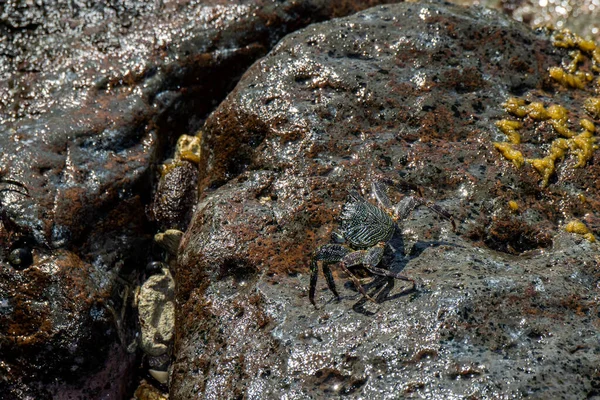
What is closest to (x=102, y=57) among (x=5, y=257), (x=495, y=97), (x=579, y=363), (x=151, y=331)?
(x=5, y=257)

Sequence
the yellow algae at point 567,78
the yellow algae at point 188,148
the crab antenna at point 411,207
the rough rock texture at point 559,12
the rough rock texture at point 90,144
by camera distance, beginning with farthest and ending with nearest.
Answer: the rough rock texture at point 559,12 < the yellow algae at point 188,148 < the yellow algae at point 567,78 < the rough rock texture at point 90,144 < the crab antenna at point 411,207

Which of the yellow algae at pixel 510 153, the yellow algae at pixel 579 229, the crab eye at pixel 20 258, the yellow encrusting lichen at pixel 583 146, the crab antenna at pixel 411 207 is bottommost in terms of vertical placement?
the yellow algae at pixel 579 229

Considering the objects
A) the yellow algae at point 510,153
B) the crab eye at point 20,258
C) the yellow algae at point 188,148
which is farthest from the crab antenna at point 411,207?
the crab eye at point 20,258

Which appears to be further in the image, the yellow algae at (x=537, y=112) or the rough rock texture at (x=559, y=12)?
the rough rock texture at (x=559, y=12)

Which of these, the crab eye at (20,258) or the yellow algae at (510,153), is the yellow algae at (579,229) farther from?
the crab eye at (20,258)

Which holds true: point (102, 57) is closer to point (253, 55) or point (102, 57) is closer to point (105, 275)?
point (253, 55)

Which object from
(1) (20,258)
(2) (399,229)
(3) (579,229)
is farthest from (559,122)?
(1) (20,258)

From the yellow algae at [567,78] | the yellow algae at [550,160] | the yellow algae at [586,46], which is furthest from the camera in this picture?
the yellow algae at [586,46]

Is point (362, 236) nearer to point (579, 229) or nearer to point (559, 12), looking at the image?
point (579, 229)
